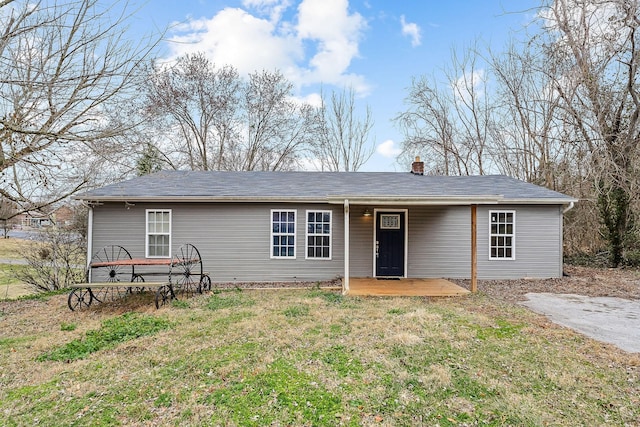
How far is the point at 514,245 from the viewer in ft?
32.2

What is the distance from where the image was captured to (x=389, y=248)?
393 inches

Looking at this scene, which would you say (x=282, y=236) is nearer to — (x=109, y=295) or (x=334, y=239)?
(x=334, y=239)

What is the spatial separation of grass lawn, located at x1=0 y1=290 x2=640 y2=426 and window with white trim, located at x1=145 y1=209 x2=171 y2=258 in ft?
11.8

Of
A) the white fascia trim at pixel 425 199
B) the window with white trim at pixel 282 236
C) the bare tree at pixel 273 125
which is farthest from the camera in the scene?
the bare tree at pixel 273 125

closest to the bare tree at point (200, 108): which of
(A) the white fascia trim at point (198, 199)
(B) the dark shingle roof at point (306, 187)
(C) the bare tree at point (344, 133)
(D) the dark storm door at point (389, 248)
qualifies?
(C) the bare tree at point (344, 133)

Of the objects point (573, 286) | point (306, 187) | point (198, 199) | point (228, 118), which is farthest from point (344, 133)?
point (573, 286)

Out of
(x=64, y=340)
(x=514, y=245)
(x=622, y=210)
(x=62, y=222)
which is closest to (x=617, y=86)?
(x=622, y=210)

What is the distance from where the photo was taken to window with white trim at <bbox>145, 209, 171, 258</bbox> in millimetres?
9664

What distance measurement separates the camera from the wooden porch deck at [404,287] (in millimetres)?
7757

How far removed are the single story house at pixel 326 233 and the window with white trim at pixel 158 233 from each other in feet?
0.09

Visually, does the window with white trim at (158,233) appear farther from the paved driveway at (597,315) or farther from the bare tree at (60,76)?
the paved driveway at (597,315)

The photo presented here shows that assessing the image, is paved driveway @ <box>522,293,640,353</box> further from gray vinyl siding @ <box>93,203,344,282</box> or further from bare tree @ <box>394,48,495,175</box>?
bare tree @ <box>394,48,495,175</box>

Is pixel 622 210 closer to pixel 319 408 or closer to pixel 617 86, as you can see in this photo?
pixel 617 86

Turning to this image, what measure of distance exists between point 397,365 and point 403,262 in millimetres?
6253
